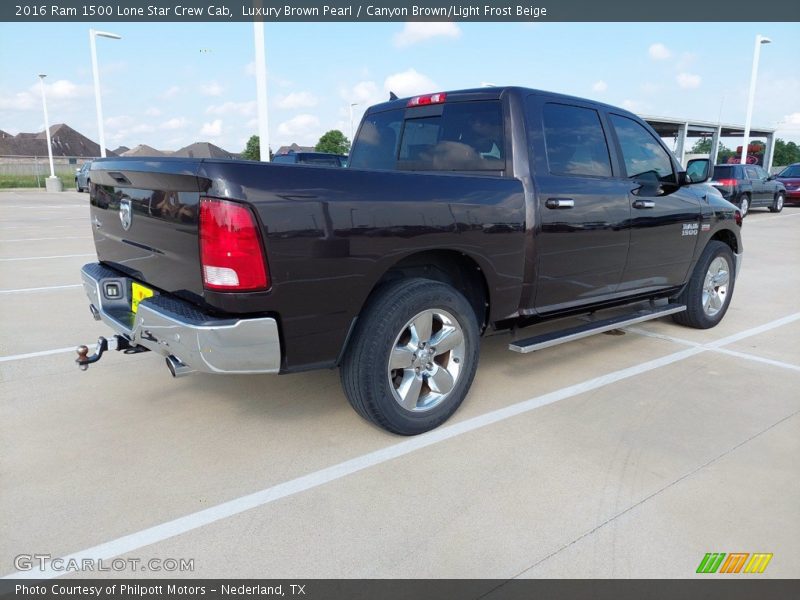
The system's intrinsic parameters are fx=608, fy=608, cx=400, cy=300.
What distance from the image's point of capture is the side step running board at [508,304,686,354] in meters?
3.70

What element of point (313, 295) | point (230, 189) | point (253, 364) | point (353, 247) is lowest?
point (253, 364)

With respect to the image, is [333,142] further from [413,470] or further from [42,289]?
[413,470]

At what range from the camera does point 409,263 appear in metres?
3.21

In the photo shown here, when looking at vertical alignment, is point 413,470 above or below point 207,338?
below

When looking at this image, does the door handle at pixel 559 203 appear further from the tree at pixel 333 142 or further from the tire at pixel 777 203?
the tree at pixel 333 142

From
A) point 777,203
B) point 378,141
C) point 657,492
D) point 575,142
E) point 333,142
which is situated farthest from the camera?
point 333,142

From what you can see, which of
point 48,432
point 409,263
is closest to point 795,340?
point 409,263

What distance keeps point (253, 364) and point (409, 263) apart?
1005mm

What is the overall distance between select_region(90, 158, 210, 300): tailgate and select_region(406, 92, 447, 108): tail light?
1.96m

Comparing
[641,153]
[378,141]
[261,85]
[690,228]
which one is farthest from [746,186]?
[378,141]

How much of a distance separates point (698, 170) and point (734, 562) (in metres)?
3.59

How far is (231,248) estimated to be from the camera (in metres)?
2.52

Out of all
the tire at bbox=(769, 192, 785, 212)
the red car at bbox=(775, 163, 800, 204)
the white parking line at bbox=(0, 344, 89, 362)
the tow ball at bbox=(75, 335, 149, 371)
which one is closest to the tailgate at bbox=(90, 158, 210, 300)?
the tow ball at bbox=(75, 335, 149, 371)

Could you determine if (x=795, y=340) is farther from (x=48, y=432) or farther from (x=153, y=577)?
(x=48, y=432)
